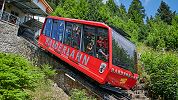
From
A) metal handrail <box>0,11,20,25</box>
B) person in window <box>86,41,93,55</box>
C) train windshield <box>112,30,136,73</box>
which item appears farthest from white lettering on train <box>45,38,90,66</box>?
metal handrail <box>0,11,20,25</box>

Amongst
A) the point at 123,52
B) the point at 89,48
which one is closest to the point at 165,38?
the point at 123,52

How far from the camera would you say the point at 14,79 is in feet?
34.4

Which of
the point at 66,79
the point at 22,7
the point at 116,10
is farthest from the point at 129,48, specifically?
the point at 116,10

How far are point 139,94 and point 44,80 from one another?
6.20 m

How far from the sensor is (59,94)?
47.9 feet

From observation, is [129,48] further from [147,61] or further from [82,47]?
[147,61]

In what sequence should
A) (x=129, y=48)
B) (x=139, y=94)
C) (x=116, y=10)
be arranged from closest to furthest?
(x=129, y=48), (x=139, y=94), (x=116, y=10)

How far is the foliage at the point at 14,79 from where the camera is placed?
990cm

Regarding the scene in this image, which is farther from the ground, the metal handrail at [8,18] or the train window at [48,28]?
the metal handrail at [8,18]

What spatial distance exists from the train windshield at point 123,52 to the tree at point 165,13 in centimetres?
5805

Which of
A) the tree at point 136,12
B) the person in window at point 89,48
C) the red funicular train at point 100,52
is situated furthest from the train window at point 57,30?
the tree at point 136,12

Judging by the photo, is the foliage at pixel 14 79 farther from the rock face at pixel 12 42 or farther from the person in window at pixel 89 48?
the rock face at pixel 12 42

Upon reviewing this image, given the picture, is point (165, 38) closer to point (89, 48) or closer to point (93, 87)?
point (93, 87)

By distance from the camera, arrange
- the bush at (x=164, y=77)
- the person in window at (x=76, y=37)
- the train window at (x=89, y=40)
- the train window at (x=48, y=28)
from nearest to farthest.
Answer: the train window at (x=89, y=40)
the person in window at (x=76, y=37)
the bush at (x=164, y=77)
the train window at (x=48, y=28)
